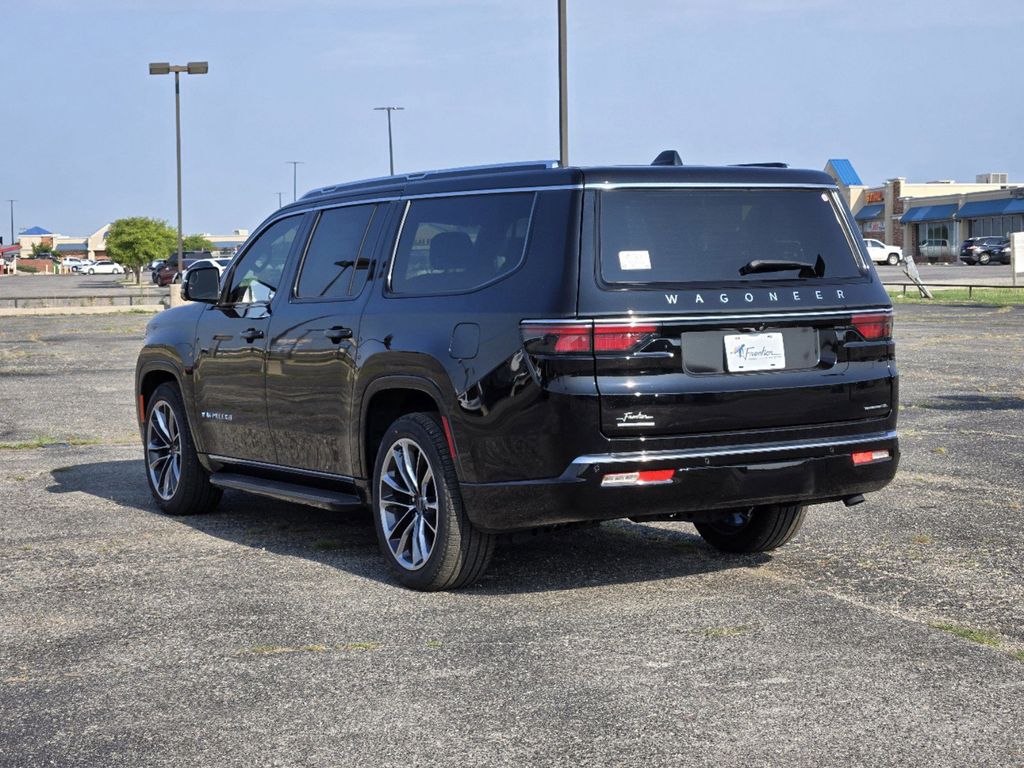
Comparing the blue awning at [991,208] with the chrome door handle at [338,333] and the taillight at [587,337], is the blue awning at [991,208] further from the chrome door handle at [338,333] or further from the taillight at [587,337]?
the taillight at [587,337]

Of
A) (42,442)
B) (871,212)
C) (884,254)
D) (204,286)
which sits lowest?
(42,442)

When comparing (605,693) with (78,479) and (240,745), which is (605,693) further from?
(78,479)

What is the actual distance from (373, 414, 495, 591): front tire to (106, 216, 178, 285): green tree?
86.8 meters

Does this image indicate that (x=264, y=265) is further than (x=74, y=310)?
No

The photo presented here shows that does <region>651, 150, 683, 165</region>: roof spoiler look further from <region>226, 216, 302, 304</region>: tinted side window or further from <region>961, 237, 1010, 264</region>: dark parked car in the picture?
<region>961, 237, 1010, 264</region>: dark parked car

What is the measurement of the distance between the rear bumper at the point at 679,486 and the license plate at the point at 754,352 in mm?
329

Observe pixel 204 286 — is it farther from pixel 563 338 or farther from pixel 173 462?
pixel 563 338

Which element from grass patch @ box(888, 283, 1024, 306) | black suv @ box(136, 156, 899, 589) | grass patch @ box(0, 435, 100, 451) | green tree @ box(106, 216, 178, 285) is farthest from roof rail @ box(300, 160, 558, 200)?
green tree @ box(106, 216, 178, 285)

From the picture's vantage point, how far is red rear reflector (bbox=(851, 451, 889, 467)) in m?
6.59

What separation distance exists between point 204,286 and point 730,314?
348 centimetres

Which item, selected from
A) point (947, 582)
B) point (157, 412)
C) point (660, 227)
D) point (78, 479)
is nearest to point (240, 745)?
point (660, 227)

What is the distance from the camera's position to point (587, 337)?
6012 millimetres

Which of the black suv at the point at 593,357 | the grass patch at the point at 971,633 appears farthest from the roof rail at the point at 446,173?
the grass patch at the point at 971,633

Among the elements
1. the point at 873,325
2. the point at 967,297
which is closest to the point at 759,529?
the point at 873,325
